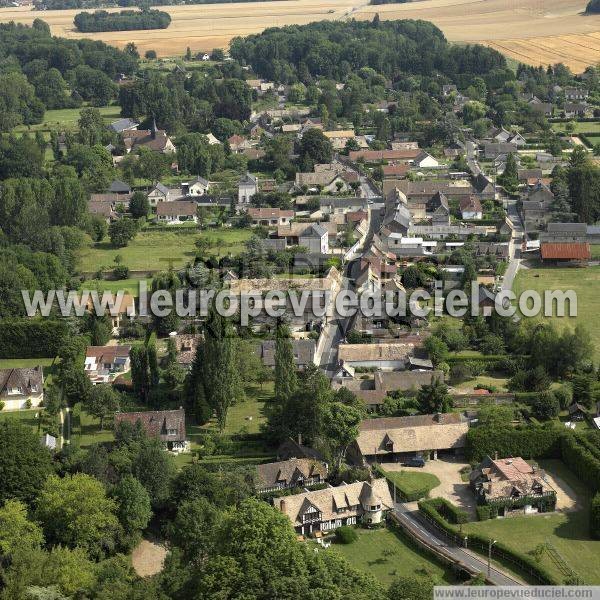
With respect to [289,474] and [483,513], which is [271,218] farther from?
[483,513]

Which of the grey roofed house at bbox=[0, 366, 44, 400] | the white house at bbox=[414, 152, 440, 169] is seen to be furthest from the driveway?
the white house at bbox=[414, 152, 440, 169]

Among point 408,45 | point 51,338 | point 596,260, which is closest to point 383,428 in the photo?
point 51,338

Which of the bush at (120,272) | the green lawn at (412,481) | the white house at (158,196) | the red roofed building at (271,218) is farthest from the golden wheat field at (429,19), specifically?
the green lawn at (412,481)

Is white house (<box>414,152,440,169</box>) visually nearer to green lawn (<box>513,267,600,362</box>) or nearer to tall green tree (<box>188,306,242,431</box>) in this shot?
green lawn (<box>513,267,600,362</box>)

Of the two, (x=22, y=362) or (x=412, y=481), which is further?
(x=22, y=362)

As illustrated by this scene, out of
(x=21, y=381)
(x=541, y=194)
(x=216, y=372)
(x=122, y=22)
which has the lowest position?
(x=21, y=381)

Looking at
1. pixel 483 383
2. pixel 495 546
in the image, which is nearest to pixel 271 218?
pixel 483 383

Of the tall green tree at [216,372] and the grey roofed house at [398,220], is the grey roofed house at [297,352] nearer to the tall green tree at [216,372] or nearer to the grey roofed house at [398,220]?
the tall green tree at [216,372]
